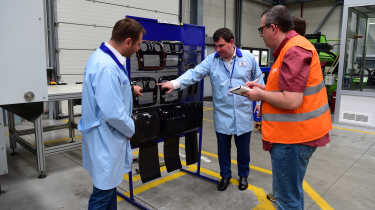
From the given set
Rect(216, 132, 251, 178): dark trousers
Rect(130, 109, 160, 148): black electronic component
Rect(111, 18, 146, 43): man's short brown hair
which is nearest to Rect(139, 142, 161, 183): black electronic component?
Rect(130, 109, 160, 148): black electronic component

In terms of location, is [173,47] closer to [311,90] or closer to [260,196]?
[311,90]

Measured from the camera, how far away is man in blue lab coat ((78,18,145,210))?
174 centimetres

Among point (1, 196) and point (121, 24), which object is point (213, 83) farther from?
point (1, 196)

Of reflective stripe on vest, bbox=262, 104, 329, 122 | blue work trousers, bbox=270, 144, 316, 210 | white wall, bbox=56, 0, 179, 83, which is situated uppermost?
white wall, bbox=56, 0, 179, 83

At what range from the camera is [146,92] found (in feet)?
9.05

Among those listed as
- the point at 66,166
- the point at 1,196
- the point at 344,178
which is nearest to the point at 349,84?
the point at 344,178

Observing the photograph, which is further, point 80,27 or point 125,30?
point 80,27

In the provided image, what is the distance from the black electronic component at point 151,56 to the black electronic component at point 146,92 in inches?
4.8

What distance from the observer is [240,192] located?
10.6ft

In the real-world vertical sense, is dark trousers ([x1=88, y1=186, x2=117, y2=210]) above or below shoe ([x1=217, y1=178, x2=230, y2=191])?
above

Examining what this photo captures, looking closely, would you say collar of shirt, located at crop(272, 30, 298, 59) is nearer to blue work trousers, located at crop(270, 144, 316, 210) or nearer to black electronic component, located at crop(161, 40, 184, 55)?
blue work trousers, located at crop(270, 144, 316, 210)

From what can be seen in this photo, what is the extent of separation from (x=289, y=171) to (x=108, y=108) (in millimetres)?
1206

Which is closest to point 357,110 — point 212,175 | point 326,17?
point 212,175

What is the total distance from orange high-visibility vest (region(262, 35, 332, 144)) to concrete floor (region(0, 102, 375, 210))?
1.46 meters
